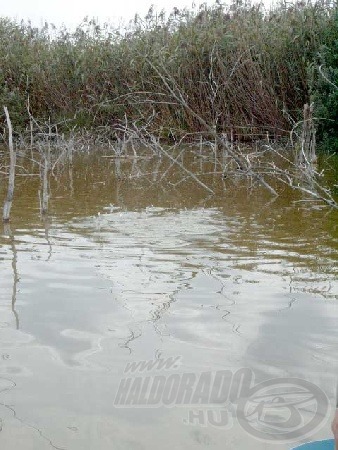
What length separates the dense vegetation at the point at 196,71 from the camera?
14211 mm

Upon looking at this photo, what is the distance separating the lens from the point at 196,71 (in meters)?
14.7

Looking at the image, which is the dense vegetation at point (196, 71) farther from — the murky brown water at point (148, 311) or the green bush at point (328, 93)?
the murky brown water at point (148, 311)

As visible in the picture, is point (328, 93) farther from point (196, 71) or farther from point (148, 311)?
point (148, 311)

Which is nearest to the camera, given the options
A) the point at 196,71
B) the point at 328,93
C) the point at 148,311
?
the point at 148,311

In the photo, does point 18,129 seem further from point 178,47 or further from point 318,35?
point 318,35

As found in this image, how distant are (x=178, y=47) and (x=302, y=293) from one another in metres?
11.4

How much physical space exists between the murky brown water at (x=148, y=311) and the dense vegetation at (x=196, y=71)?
26.5 feet

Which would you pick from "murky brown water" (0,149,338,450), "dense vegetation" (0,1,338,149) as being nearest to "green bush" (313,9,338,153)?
"dense vegetation" (0,1,338,149)

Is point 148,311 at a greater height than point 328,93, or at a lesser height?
lesser

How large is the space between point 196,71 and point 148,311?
1165cm

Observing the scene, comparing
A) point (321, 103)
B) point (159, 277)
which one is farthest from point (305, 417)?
point (321, 103)

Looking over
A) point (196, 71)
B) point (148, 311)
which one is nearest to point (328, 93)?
point (196, 71)

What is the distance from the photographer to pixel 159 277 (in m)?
4.12

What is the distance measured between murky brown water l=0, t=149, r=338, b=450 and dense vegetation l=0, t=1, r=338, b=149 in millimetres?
8070
